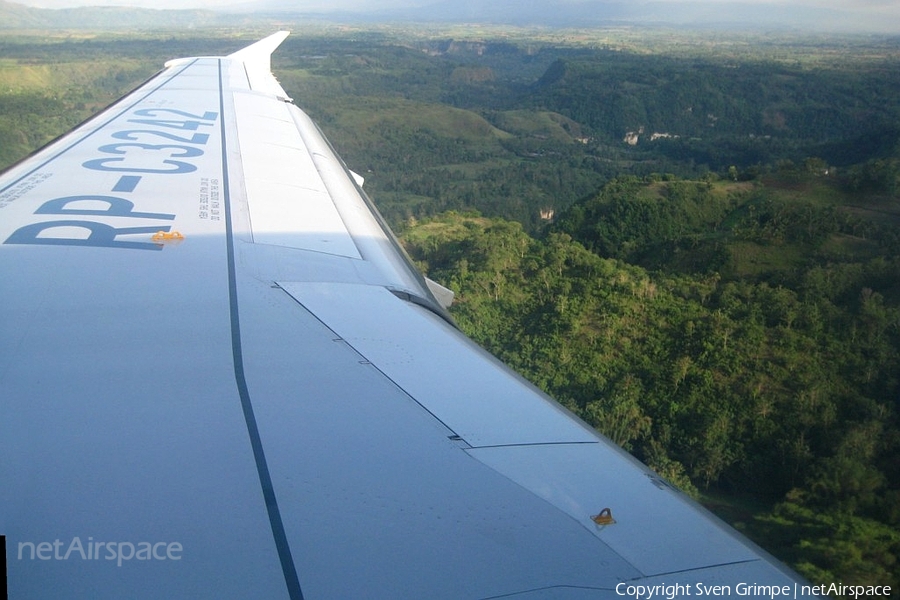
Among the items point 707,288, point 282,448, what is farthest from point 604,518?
point 707,288

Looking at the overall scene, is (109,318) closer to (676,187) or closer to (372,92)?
(676,187)

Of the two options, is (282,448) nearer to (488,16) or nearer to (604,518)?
(604,518)

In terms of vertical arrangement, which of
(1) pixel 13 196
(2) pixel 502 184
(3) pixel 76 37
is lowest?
(2) pixel 502 184

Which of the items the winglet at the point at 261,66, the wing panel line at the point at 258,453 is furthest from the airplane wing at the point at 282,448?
the winglet at the point at 261,66

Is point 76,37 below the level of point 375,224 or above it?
above

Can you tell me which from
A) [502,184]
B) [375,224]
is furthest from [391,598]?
[502,184]

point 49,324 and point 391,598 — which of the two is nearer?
point 391,598

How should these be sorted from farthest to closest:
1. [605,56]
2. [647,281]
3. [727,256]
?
[605,56], [727,256], [647,281]

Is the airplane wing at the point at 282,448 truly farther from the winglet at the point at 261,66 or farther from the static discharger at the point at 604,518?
the winglet at the point at 261,66
